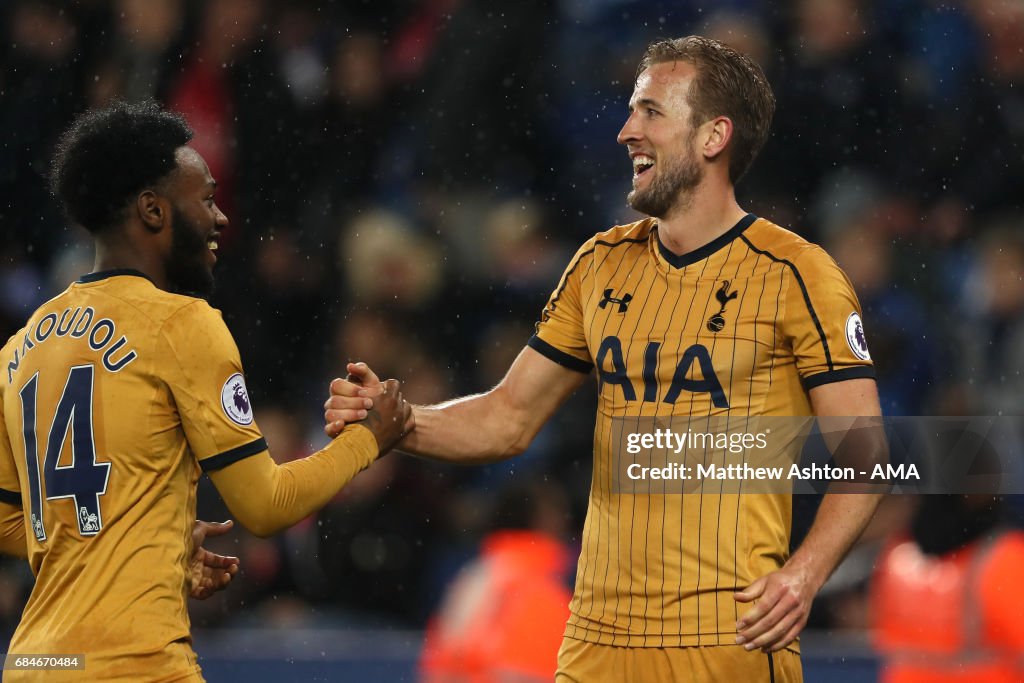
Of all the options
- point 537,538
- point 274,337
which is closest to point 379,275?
point 274,337

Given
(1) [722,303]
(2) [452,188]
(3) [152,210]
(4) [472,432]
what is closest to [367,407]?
(4) [472,432]

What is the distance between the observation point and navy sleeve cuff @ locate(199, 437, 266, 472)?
2.53 meters

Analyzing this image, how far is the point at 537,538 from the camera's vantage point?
5180mm

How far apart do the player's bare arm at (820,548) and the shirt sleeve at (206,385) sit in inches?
38.2

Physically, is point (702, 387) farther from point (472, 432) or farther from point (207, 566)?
point (207, 566)

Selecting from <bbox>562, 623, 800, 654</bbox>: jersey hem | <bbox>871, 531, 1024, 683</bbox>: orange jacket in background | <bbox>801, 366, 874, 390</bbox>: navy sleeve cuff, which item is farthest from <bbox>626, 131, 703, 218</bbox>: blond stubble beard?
<bbox>871, 531, 1024, 683</bbox>: orange jacket in background

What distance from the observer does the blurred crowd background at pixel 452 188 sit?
17.4 feet

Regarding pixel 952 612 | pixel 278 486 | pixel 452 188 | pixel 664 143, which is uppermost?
pixel 452 188

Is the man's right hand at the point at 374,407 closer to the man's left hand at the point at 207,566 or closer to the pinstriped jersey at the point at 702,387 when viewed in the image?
the man's left hand at the point at 207,566

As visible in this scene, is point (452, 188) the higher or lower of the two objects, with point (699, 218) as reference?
higher

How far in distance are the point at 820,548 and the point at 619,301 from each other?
704 millimetres

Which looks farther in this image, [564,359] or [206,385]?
[564,359]

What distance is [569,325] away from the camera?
323cm

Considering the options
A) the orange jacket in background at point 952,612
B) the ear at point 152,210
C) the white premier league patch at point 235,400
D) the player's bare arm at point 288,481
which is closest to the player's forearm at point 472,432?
the player's bare arm at point 288,481
